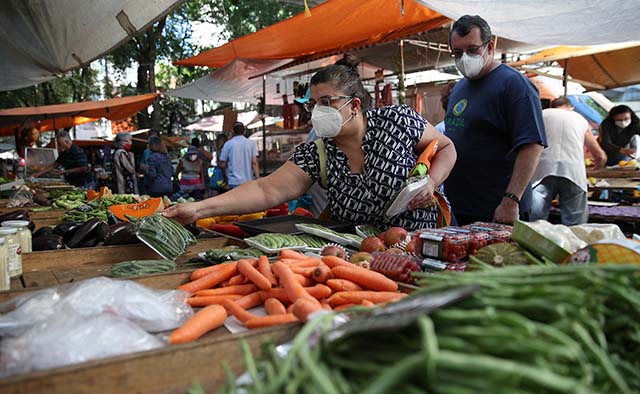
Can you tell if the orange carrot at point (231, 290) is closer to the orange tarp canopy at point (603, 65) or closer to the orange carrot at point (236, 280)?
the orange carrot at point (236, 280)

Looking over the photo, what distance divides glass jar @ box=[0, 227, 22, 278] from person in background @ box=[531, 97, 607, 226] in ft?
18.4

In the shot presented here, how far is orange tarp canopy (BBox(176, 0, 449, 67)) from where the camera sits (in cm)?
615

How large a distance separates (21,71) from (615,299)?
351 inches

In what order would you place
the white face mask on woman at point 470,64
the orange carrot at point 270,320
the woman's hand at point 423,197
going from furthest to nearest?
the white face mask on woman at point 470,64, the woman's hand at point 423,197, the orange carrot at point 270,320

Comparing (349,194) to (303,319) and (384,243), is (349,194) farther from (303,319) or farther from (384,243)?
(303,319)

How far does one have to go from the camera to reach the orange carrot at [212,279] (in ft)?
6.80

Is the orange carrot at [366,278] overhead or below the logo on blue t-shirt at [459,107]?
below

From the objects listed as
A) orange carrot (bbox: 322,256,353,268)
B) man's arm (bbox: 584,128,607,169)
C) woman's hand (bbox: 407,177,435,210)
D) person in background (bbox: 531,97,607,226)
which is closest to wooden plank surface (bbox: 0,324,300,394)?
orange carrot (bbox: 322,256,353,268)

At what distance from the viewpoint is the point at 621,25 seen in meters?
4.48

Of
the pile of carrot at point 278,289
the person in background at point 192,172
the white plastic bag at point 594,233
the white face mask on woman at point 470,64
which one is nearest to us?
the pile of carrot at point 278,289

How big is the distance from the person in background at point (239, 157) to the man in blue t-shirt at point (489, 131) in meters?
6.58

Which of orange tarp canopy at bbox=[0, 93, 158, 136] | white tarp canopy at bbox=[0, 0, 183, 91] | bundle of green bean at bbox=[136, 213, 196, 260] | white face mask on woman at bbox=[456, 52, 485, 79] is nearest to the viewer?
bundle of green bean at bbox=[136, 213, 196, 260]

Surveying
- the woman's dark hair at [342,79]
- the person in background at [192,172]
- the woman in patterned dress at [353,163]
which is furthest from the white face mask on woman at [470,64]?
the person in background at [192,172]

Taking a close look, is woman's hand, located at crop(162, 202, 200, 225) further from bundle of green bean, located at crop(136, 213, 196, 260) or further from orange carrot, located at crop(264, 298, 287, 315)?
orange carrot, located at crop(264, 298, 287, 315)
